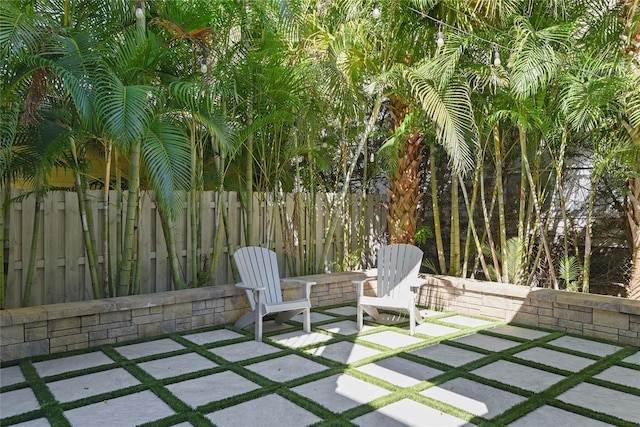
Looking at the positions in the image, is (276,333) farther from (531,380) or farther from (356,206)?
(356,206)

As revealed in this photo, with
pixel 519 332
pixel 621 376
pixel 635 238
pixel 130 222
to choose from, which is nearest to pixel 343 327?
pixel 519 332

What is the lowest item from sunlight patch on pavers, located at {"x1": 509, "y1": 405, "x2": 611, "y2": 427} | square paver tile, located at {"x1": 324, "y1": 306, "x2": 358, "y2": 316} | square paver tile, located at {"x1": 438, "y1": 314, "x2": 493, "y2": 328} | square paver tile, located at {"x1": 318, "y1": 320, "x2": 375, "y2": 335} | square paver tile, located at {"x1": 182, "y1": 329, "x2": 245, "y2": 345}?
sunlight patch on pavers, located at {"x1": 509, "y1": 405, "x2": 611, "y2": 427}

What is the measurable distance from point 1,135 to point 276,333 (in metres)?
2.76

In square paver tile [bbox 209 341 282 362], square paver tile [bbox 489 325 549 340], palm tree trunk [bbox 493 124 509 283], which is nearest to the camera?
square paver tile [bbox 209 341 282 362]

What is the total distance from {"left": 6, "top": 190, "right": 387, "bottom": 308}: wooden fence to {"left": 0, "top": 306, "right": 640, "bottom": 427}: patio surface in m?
0.87

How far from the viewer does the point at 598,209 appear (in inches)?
239

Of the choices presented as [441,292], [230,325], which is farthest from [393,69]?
[230,325]

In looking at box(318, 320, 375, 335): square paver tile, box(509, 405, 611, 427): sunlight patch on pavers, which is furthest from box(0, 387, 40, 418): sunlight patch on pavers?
box(509, 405, 611, 427): sunlight patch on pavers

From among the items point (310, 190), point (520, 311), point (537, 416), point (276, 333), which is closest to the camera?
point (537, 416)

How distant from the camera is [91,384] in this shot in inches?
131

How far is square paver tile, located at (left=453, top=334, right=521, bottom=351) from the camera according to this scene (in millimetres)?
4289

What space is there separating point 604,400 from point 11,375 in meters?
3.95

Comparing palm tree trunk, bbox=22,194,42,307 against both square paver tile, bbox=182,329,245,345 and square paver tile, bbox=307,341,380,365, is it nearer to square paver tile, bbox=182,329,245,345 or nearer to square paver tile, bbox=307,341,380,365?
square paver tile, bbox=182,329,245,345

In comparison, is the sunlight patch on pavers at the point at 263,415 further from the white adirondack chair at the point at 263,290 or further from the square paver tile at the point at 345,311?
the square paver tile at the point at 345,311
